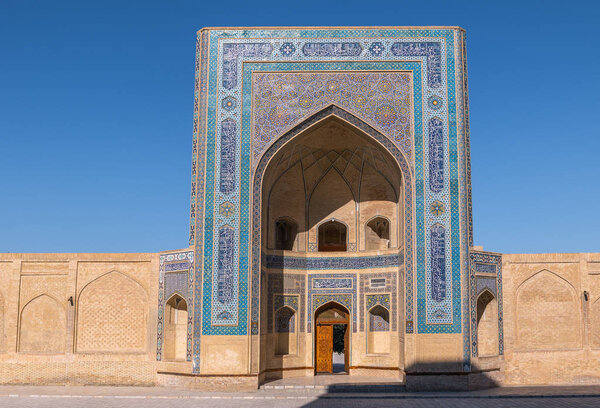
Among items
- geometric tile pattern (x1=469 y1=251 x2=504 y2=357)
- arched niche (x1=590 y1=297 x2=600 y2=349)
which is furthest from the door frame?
arched niche (x1=590 y1=297 x2=600 y2=349)

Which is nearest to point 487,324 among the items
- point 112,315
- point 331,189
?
point 331,189

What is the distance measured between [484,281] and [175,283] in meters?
5.60

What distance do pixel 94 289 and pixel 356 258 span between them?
203 inches

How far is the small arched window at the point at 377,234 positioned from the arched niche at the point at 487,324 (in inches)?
90.6

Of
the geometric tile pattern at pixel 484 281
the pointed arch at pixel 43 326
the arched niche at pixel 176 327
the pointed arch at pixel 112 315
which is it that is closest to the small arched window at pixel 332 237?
the geometric tile pattern at pixel 484 281

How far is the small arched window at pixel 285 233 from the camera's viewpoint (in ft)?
44.0

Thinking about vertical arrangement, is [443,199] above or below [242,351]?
above

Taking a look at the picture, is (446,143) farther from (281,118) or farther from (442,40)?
(281,118)

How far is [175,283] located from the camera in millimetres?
11727

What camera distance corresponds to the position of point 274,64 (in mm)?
11867

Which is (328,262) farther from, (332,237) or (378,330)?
(378,330)

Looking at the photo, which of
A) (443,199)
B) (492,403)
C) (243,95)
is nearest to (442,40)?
(443,199)

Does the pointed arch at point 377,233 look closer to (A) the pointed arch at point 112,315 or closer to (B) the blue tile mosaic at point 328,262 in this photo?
(B) the blue tile mosaic at point 328,262

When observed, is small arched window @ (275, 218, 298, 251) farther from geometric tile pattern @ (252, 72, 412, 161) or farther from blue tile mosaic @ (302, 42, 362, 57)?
blue tile mosaic @ (302, 42, 362, 57)
